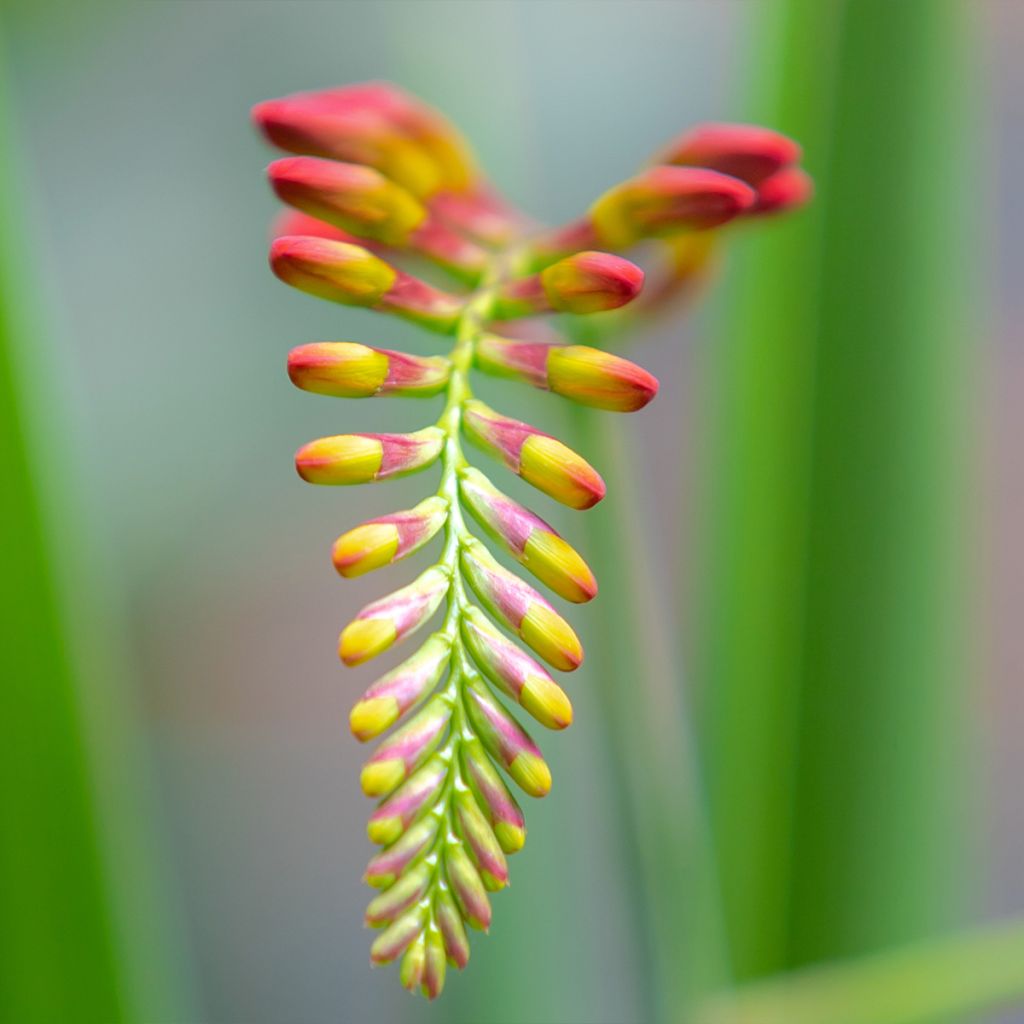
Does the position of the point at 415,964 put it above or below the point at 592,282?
below

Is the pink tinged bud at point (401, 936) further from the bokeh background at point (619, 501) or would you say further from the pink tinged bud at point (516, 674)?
the bokeh background at point (619, 501)

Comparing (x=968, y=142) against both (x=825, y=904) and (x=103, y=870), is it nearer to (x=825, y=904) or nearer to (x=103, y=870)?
(x=825, y=904)

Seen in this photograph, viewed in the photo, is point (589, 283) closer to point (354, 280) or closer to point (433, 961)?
point (354, 280)

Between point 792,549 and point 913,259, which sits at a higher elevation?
point 913,259

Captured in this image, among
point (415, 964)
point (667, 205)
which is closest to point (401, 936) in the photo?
point (415, 964)

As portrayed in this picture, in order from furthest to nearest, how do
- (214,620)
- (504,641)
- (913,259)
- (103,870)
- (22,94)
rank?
(214,620) < (22,94) < (913,259) < (103,870) < (504,641)

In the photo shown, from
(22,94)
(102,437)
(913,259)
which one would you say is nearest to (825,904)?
(913,259)
